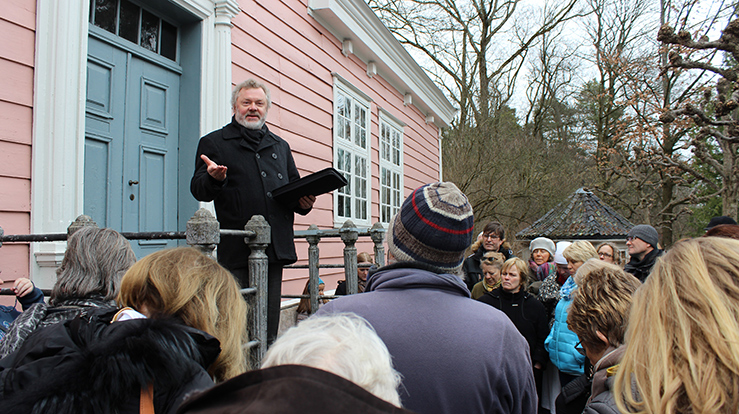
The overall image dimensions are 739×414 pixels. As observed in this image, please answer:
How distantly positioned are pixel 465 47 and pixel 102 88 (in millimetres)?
19249

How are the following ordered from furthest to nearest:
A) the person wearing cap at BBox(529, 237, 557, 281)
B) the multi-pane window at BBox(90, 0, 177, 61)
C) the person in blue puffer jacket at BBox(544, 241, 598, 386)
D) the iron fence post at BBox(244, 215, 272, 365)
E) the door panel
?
the person wearing cap at BBox(529, 237, 557, 281) → the multi-pane window at BBox(90, 0, 177, 61) → the door panel → the person in blue puffer jacket at BBox(544, 241, 598, 386) → the iron fence post at BBox(244, 215, 272, 365)

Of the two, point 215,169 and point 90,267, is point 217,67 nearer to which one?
point 215,169

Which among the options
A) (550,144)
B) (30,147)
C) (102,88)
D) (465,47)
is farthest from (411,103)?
(550,144)

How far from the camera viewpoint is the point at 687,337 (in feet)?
3.48

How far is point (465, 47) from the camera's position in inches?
825

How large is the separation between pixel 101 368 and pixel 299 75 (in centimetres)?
538

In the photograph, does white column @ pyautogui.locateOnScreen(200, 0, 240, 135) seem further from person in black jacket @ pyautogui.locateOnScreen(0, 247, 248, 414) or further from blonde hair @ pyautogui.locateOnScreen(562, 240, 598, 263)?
blonde hair @ pyautogui.locateOnScreen(562, 240, 598, 263)

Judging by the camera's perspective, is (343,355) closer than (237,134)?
Yes

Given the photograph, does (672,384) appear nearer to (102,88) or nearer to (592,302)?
(592,302)

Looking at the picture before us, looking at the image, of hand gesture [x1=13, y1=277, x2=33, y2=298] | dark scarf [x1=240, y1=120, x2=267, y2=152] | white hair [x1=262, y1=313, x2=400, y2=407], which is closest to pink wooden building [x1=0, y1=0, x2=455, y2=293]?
hand gesture [x1=13, y1=277, x2=33, y2=298]

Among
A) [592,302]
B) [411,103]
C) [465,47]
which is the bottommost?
[592,302]

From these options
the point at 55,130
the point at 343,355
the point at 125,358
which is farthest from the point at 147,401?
the point at 55,130

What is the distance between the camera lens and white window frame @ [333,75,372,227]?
23.4ft

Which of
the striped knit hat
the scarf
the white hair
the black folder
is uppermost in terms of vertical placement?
the scarf
